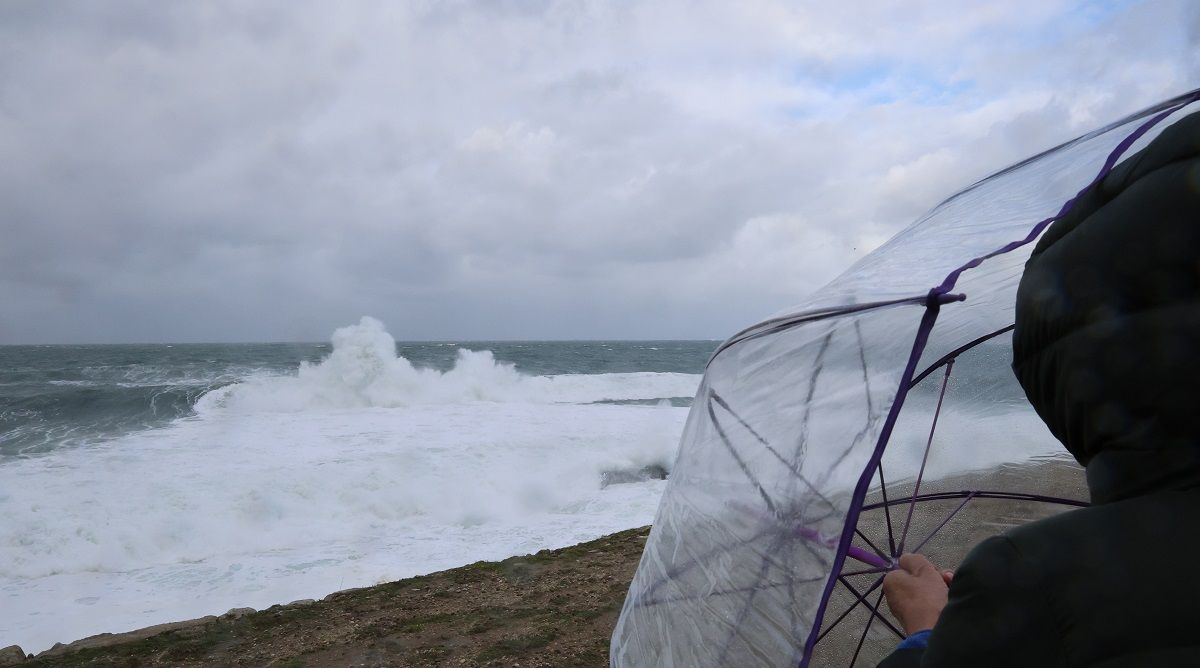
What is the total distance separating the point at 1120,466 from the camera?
0.74 m

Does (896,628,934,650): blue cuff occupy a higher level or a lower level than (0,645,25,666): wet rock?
higher

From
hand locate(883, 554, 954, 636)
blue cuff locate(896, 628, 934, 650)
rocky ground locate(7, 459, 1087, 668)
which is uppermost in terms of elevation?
blue cuff locate(896, 628, 934, 650)

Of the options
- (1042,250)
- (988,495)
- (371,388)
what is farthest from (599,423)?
(1042,250)

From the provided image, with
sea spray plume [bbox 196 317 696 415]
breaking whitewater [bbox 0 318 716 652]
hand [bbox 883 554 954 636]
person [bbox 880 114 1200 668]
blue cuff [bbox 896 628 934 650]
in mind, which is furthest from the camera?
sea spray plume [bbox 196 317 696 415]

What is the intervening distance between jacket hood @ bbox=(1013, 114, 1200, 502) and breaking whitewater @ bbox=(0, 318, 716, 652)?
6783 mm

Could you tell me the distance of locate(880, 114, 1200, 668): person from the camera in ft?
2.28

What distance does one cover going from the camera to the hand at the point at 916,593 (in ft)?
4.59

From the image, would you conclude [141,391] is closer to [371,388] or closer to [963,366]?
[371,388]

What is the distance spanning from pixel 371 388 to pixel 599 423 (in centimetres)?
861

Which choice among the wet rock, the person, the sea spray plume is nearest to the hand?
the person

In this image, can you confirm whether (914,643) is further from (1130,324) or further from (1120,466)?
(1130,324)

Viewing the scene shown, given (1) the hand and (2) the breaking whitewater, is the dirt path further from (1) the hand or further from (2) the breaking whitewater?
(1) the hand

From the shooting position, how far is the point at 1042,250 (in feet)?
2.85

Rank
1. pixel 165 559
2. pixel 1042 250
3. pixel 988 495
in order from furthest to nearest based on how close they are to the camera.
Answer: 1. pixel 165 559
2. pixel 988 495
3. pixel 1042 250
